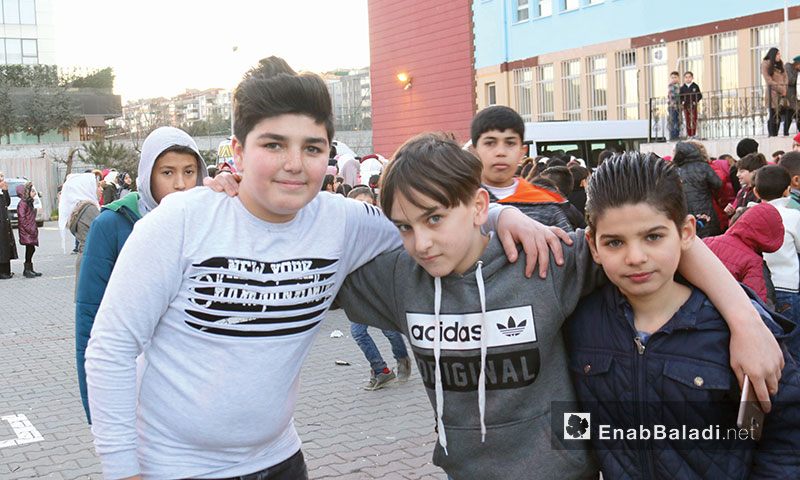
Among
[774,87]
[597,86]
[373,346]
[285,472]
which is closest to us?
[285,472]

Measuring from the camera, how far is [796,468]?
2.03 m

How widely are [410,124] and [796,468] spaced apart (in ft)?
99.6

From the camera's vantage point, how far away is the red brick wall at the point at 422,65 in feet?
98.3

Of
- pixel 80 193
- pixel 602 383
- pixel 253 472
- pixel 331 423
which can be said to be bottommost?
pixel 331 423

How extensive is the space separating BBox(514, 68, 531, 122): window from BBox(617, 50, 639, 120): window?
4.35 metres

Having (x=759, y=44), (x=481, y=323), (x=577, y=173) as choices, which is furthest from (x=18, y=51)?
(x=481, y=323)

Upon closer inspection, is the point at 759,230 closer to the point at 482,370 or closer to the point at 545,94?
the point at 482,370

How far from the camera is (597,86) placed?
26.1 m

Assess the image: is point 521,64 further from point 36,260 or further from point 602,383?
point 602,383

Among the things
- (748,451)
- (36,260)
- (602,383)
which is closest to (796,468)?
(748,451)

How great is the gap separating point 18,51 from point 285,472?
6651cm

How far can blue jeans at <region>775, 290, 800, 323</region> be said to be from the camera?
555 cm

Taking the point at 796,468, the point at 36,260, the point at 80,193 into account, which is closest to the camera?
the point at 796,468

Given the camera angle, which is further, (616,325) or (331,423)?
(331,423)
